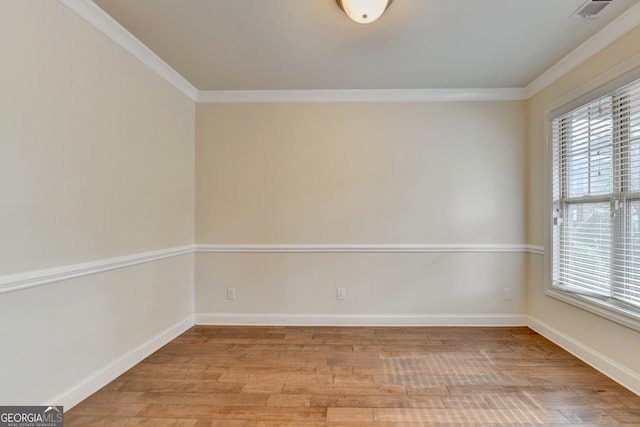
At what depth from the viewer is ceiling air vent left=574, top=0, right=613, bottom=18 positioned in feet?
6.48

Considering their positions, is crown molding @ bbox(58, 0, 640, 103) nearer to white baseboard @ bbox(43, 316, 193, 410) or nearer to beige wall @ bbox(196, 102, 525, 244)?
beige wall @ bbox(196, 102, 525, 244)

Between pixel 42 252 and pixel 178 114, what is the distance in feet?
6.09

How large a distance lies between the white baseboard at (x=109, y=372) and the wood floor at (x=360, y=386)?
48mm

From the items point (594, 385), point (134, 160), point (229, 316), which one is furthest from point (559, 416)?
point (134, 160)

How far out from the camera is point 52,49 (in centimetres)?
180

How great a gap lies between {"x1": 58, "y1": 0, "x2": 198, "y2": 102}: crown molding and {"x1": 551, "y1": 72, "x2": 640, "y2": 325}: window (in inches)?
139

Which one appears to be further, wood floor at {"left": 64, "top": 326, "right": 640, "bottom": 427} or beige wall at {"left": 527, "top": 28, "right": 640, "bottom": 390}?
beige wall at {"left": 527, "top": 28, "right": 640, "bottom": 390}

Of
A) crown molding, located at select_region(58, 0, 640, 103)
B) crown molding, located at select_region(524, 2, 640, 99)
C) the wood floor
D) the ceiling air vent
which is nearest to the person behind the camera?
the wood floor

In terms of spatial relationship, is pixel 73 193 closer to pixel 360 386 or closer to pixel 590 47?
pixel 360 386

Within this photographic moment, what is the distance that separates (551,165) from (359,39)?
213cm

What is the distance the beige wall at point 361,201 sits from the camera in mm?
3375

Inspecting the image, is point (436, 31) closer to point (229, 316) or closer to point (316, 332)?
point (316, 332)

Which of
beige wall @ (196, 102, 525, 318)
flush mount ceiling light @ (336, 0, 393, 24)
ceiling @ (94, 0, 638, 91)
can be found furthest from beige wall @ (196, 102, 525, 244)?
flush mount ceiling light @ (336, 0, 393, 24)

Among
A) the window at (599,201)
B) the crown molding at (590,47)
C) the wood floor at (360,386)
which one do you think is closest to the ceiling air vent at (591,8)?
the crown molding at (590,47)
